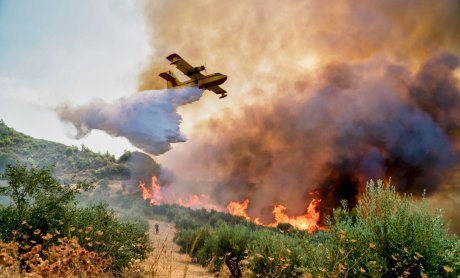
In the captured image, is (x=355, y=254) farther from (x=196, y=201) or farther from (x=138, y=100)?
(x=196, y=201)

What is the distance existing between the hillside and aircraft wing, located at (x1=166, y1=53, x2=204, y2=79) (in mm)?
49312


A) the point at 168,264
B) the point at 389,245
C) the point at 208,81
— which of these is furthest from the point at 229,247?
the point at 208,81

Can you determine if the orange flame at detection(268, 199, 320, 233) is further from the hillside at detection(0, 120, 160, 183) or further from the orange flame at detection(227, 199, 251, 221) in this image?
the hillside at detection(0, 120, 160, 183)

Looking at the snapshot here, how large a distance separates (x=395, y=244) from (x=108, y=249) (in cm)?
1019

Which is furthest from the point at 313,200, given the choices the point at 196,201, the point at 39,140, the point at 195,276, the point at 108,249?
the point at 39,140

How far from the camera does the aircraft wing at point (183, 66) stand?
31.8 m

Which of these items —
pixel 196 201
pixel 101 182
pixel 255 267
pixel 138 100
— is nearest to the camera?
pixel 255 267

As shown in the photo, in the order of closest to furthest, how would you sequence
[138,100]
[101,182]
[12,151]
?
[138,100]
[12,151]
[101,182]

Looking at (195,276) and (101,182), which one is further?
(101,182)

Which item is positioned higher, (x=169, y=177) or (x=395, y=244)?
(x=169, y=177)

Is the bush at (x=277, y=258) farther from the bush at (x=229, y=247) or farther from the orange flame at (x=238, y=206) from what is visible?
the orange flame at (x=238, y=206)

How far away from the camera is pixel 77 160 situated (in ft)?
289

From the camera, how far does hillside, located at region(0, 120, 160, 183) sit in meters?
72.5

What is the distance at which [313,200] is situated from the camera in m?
68.8
